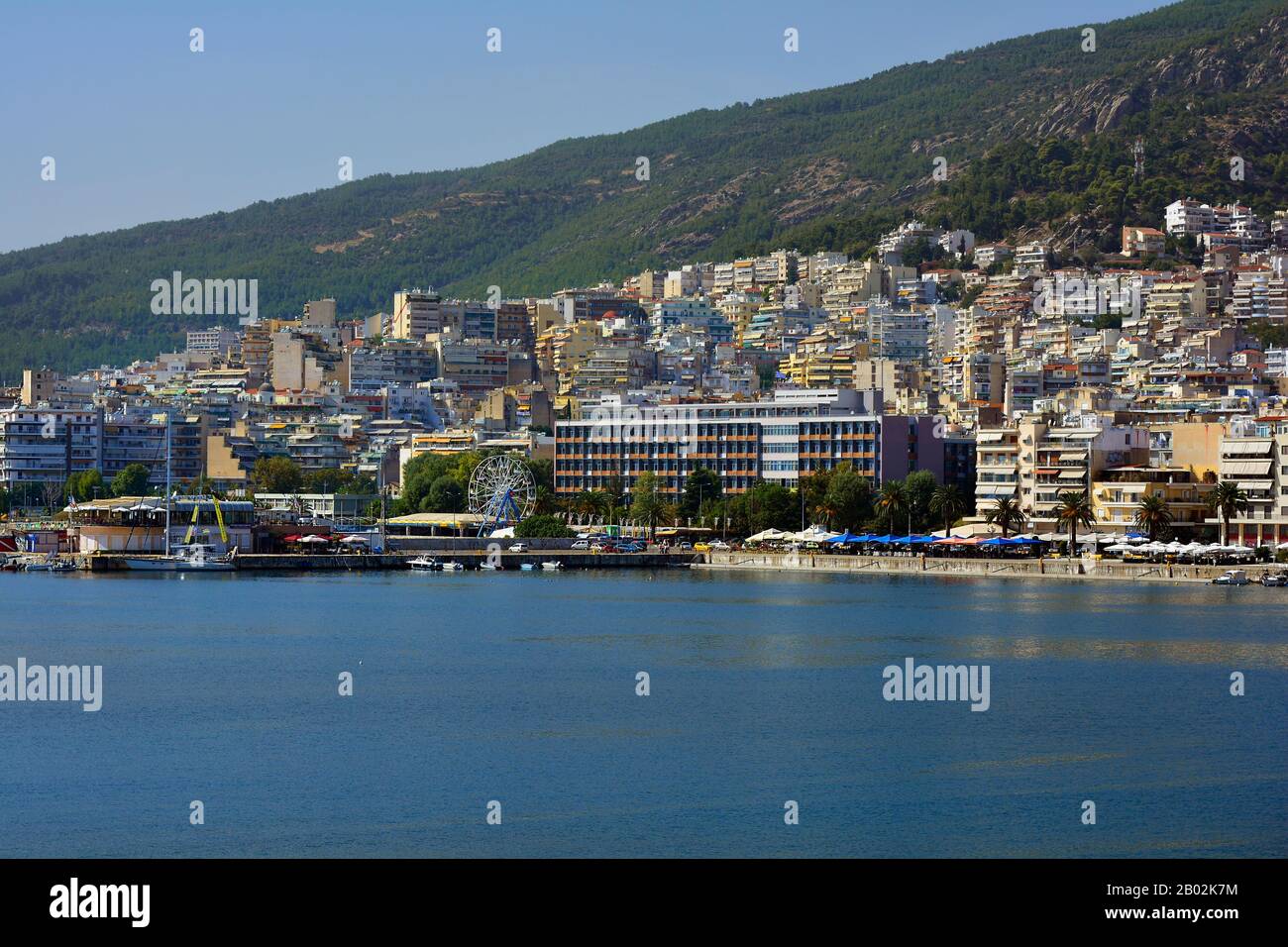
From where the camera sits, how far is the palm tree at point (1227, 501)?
74094 millimetres

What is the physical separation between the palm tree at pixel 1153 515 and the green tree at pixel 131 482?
61.8m

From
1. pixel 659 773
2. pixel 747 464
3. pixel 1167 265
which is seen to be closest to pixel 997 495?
pixel 747 464

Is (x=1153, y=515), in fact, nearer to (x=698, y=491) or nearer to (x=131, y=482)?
(x=698, y=491)

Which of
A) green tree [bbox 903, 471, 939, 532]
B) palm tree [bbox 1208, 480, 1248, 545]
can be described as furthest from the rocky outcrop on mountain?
palm tree [bbox 1208, 480, 1248, 545]

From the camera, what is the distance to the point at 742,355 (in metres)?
158

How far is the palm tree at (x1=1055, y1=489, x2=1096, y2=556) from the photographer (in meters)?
75.4

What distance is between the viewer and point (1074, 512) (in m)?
75.2

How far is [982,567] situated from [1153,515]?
6526 mm

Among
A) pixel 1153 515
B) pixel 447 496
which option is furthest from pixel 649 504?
pixel 1153 515

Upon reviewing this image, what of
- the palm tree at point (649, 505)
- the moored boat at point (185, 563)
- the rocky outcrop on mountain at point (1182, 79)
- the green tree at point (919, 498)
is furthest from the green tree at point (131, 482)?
the rocky outcrop on mountain at point (1182, 79)

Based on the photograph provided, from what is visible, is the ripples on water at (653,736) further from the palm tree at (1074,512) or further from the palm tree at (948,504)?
the palm tree at (948,504)

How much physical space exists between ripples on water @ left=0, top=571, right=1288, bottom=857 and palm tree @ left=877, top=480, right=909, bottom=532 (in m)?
27.0

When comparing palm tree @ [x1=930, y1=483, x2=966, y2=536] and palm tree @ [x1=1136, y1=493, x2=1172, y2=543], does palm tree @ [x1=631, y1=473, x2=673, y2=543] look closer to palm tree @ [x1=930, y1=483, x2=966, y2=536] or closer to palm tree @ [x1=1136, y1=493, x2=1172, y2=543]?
palm tree @ [x1=930, y1=483, x2=966, y2=536]
